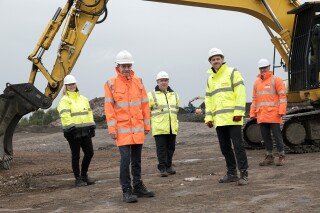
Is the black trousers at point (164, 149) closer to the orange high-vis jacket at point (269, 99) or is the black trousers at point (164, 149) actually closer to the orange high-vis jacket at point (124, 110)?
the orange high-vis jacket at point (269, 99)

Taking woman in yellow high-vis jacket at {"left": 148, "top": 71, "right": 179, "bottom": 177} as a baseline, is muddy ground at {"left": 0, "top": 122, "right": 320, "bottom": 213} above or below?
below

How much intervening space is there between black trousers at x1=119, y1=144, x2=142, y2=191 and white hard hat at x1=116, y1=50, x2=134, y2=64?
116cm

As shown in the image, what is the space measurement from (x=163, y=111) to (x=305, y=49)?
429cm

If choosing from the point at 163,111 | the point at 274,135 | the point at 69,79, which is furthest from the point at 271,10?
the point at 69,79

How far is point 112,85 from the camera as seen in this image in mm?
7199

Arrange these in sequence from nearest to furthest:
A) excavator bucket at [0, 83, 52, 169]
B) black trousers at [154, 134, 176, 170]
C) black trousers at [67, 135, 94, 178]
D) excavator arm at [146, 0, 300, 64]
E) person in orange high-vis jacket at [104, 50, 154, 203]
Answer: person in orange high-vis jacket at [104, 50, 154, 203] < black trousers at [67, 135, 94, 178] < black trousers at [154, 134, 176, 170] < excavator bucket at [0, 83, 52, 169] < excavator arm at [146, 0, 300, 64]

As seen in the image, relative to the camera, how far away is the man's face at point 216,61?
8.03 meters

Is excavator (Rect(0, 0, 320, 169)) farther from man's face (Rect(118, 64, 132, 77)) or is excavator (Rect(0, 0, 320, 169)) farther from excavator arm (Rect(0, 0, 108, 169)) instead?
man's face (Rect(118, 64, 132, 77))

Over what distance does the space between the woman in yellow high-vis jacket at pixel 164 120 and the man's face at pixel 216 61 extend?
6.67 feet

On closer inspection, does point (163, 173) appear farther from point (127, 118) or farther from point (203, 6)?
point (203, 6)

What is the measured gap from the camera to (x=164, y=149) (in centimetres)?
976

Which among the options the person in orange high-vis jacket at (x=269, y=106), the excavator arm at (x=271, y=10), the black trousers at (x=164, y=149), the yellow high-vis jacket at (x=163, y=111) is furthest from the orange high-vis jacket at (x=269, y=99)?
the excavator arm at (x=271, y=10)

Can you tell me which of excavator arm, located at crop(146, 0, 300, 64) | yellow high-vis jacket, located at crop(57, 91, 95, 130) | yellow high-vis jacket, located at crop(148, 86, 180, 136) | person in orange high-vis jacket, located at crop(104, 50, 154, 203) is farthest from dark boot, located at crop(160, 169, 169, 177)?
excavator arm, located at crop(146, 0, 300, 64)

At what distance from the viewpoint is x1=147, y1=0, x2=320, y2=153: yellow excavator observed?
479 inches
